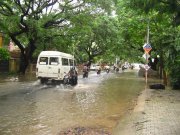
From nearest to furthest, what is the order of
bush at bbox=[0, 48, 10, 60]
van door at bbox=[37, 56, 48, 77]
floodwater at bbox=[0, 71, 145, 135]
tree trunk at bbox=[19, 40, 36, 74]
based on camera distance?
1. floodwater at bbox=[0, 71, 145, 135]
2. van door at bbox=[37, 56, 48, 77]
3. tree trunk at bbox=[19, 40, 36, 74]
4. bush at bbox=[0, 48, 10, 60]

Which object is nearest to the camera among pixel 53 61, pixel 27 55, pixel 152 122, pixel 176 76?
pixel 152 122

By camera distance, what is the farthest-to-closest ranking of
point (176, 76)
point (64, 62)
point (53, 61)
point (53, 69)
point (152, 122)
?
point (64, 62) < point (53, 61) < point (53, 69) < point (176, 76) < point (152, 122)

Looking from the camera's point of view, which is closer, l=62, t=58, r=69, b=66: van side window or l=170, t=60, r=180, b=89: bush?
l=170, t=60, r=180, b=89: bush

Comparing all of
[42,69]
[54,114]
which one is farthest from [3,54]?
[54,114]

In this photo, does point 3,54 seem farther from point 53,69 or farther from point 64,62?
point 53,69

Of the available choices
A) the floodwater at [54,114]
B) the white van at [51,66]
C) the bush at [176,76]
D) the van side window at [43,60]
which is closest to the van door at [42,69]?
the white van at [51,66]

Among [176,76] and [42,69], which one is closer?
[176,76]

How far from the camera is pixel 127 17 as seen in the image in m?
40.6

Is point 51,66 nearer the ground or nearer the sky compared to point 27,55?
nearer the ground

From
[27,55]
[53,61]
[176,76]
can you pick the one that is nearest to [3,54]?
[27,55]

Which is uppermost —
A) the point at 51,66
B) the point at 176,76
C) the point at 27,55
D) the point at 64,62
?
the point at 27,55

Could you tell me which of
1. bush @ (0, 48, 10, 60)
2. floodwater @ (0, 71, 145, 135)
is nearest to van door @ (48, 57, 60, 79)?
floodwater @ (0, 71, 145, 135)

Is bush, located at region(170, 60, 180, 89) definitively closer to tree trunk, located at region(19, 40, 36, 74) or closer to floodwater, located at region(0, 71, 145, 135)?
floodwater, located at region(0, 71, 145, 135)

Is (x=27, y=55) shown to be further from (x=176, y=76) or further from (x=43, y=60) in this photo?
(x=176, y=76)
